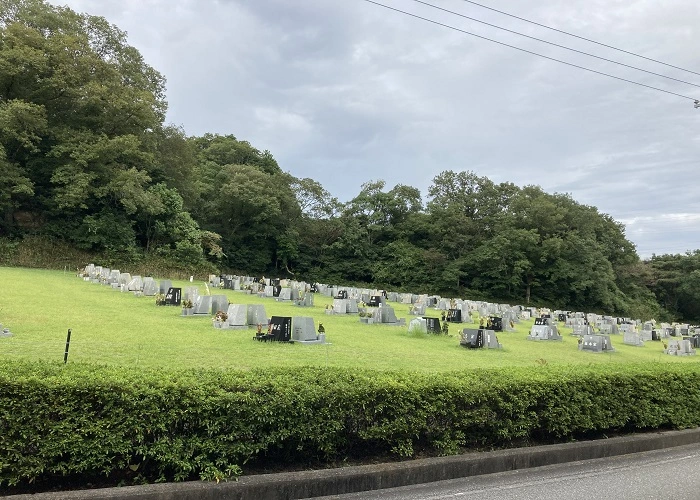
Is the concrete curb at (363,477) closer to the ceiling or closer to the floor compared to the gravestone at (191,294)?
A: closer to the floor

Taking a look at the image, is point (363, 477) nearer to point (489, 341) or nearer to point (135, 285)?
point (489, 341)

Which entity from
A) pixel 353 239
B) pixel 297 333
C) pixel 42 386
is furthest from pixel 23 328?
pixel 353 239

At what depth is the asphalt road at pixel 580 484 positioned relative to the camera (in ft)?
13.7

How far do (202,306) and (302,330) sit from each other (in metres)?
4.78

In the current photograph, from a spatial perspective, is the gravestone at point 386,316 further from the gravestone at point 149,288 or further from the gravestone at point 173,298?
the gravestone at point 149,288

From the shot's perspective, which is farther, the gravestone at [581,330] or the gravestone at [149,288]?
the gravestone at [581,330]

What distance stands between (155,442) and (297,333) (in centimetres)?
780

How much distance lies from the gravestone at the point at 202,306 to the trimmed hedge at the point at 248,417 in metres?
10.6

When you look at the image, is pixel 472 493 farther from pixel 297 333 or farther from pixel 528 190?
pixel 528 190

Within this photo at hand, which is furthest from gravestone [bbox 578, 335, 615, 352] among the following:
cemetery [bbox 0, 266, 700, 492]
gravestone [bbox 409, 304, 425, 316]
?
gravestone [bbox 409, 304, 425, 316]

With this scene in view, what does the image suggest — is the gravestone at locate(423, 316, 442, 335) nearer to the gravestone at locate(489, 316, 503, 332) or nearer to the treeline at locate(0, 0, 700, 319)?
the gravestone at locate(489, 316, 503, 332)

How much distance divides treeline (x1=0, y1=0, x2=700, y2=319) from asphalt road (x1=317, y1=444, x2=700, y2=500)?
3168 centimetres

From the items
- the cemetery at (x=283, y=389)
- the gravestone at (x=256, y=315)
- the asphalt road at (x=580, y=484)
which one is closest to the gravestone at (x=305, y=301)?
the gravestone at (x=256, y=315)

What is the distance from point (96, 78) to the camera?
32.7m
